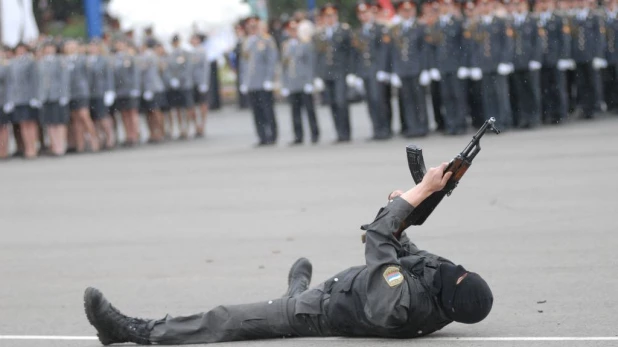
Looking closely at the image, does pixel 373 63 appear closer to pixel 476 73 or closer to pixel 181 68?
pixel 476 73

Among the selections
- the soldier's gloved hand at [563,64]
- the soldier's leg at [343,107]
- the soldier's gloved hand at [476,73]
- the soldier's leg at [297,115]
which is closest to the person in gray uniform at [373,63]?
the soldier's leg at [343,107]

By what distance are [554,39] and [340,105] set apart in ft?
12.4

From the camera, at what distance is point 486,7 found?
846 inches

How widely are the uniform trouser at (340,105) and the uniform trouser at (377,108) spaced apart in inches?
16.0

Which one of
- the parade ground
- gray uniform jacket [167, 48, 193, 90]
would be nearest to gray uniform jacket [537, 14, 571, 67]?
the parade ground

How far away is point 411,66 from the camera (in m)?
21.5

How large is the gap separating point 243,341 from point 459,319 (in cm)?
135

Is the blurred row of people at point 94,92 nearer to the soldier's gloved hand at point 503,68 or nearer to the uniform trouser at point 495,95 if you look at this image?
the uniform trouser at point 495,95

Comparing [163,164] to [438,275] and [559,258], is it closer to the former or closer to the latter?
[559,258]

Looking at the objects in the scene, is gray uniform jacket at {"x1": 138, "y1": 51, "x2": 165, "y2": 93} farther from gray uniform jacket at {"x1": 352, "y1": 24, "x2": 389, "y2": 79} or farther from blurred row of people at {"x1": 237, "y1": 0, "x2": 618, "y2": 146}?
gray uniform jacket at {"x1": 352, "y1": 24, "x2": 389, "y2": 79}

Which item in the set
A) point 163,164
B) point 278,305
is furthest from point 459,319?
point 163,164

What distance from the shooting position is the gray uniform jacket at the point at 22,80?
77.8 feet

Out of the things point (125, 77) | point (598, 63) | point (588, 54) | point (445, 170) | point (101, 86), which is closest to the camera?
point (445, 170)

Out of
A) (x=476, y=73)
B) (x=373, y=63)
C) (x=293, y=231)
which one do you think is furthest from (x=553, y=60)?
(x=293, y=231)
